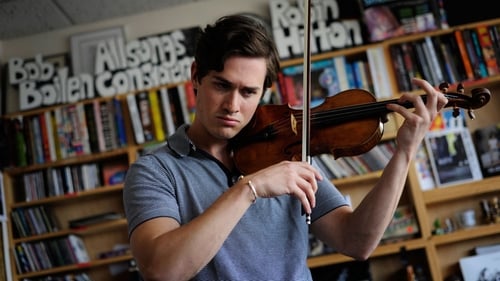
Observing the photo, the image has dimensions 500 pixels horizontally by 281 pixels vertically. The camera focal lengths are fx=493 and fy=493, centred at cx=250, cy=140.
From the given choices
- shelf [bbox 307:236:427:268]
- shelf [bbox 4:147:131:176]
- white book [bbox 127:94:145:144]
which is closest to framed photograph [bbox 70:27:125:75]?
white book [bbox 127:94:145:144]

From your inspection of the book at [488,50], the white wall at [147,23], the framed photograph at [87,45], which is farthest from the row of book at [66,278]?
the book at [488,50]

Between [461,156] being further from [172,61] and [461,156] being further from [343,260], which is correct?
[172,61]

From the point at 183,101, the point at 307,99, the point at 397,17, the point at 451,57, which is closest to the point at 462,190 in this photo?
the point at 451,57

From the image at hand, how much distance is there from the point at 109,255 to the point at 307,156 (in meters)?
2.10

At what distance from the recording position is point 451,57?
2.75 metres

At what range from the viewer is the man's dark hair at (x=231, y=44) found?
120 centimetres

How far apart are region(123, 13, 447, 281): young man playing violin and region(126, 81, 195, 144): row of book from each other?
1.53 metres

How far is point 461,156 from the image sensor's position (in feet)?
8.89

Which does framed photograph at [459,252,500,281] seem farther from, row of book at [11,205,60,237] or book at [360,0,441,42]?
row of book at [11,205,60,237]

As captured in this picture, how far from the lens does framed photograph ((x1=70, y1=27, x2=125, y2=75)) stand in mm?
3162

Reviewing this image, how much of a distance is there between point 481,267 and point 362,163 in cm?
82

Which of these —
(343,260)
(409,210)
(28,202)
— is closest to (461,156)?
(409,210)

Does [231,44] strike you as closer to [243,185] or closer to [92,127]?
[243,185]

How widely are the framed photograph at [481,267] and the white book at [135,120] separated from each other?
189 centimetres
